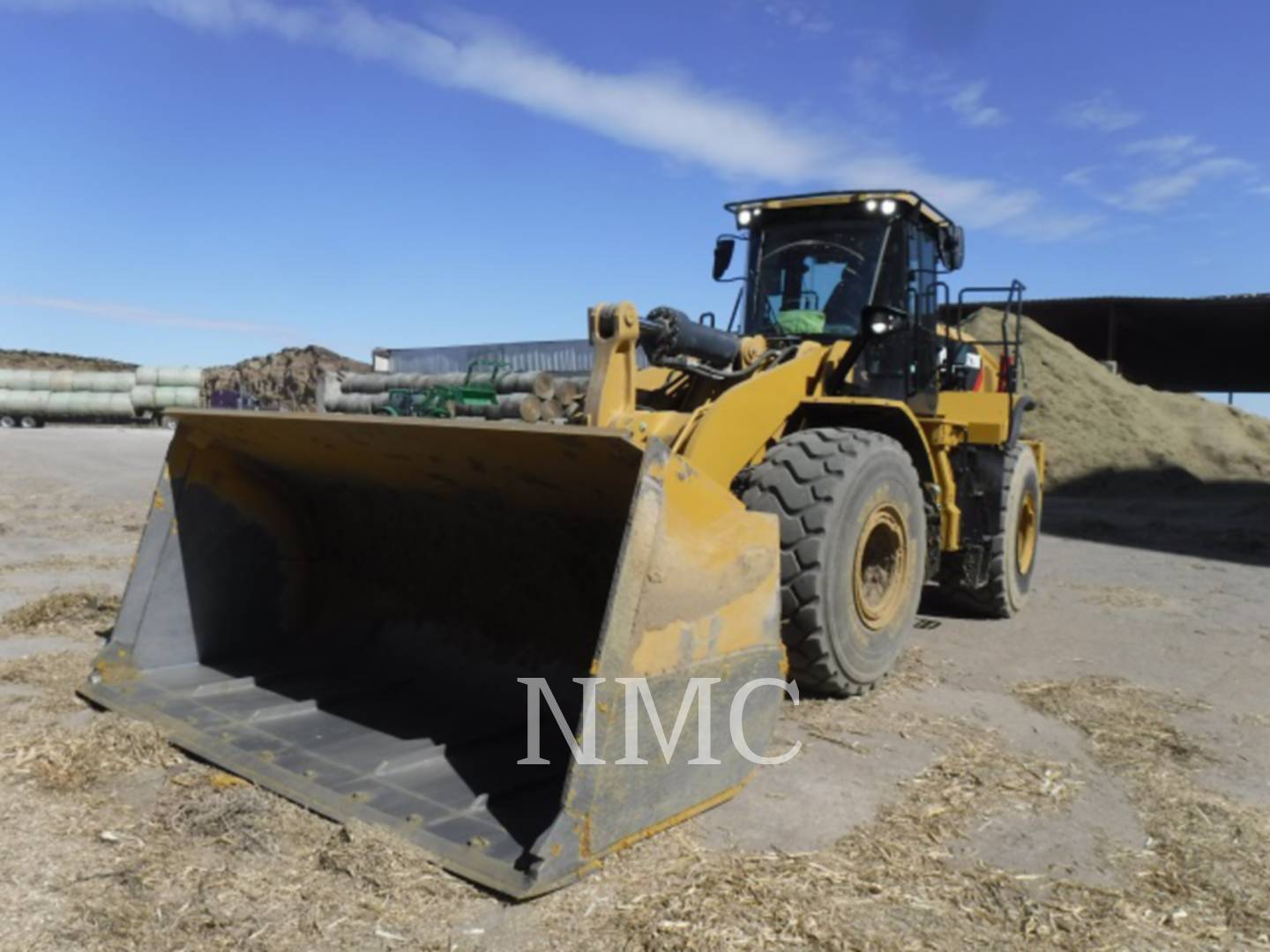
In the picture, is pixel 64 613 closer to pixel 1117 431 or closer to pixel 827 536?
pixel 827 536

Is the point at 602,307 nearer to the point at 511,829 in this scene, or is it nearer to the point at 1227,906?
the point at 511,829

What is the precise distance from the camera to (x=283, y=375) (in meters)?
32.8

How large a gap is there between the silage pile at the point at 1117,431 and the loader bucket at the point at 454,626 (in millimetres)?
18330

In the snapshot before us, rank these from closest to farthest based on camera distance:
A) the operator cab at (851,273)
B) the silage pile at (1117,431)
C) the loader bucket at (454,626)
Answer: the loader bucket at (454,626), the operator cab at (851,273), the silage pile at (1117,431)

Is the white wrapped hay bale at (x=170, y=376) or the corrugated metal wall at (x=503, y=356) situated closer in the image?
the corrugated metal wall at (x=503, y=356)

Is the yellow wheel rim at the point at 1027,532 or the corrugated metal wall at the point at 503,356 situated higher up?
the corrugated metal wall at the point at 503,356

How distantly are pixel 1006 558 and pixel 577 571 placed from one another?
12.6ft

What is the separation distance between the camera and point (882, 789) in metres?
3.84

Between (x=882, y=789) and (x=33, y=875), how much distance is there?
2.67m

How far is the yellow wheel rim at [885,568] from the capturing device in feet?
A: 16.2

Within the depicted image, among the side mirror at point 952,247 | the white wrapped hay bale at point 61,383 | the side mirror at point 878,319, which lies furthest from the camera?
the white wrapped hay bale at point 61,383

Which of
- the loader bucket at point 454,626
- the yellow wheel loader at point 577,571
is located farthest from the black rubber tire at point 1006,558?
the loader bucket at point 454,626

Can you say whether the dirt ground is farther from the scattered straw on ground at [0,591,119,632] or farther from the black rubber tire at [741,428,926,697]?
the black rubber tire at [741,428,926,697]

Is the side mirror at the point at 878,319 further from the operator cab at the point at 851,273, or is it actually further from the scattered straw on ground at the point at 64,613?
the scattered straw on ground at the point at 64,613
